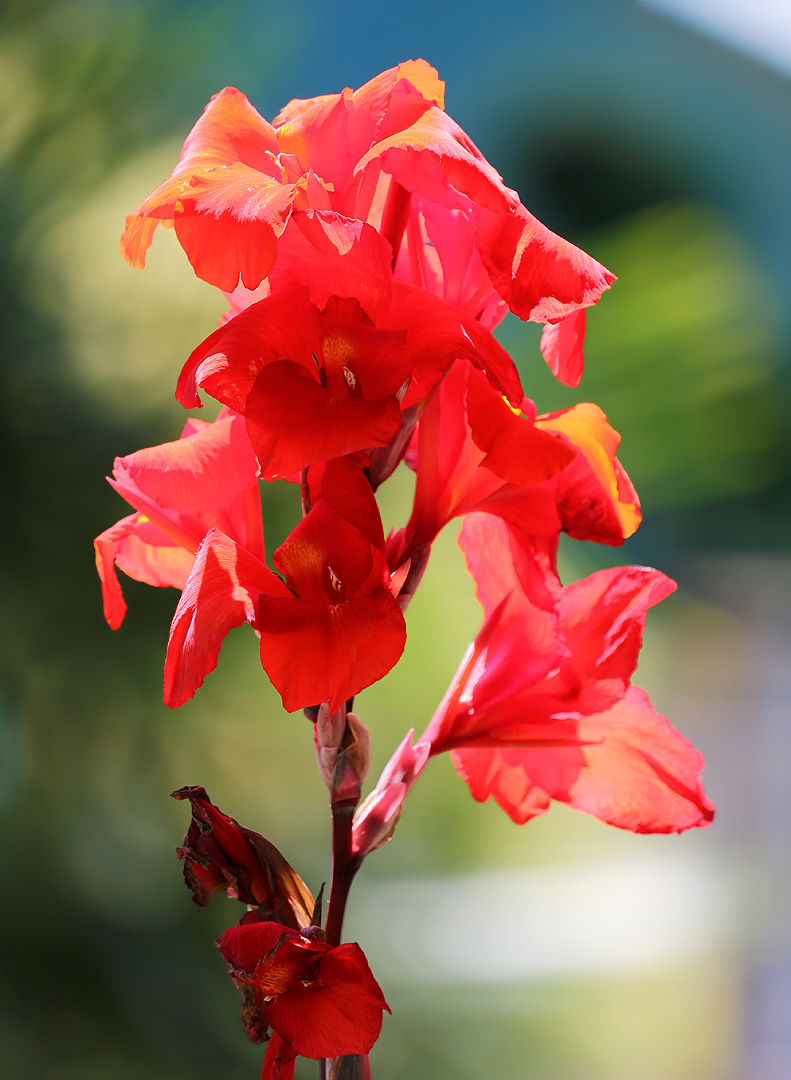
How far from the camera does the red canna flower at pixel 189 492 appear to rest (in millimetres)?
372

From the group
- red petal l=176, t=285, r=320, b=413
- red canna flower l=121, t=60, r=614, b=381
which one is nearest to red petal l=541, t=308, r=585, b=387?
red canna flower l=121, t=60, r=614, b=381

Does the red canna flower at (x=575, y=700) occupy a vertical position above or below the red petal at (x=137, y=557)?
above

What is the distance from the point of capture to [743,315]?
142 cm

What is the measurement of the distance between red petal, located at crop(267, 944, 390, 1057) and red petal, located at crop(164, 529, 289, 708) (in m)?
0.12

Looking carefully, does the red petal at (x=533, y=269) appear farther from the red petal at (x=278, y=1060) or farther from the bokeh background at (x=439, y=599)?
the bokeh background at (x=439, y=599)

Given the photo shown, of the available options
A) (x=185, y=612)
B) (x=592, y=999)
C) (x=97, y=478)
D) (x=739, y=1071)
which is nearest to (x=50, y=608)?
(x=97, y=478)

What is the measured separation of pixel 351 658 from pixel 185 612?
0.20 feet

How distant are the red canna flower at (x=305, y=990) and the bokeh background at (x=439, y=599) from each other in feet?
3.21

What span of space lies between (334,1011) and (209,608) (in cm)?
15

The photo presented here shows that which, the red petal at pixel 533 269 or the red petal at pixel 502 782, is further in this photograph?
the red petal at pixel 502 782

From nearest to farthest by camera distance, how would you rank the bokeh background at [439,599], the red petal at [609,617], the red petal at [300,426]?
the red petal at [300,426] → the red petal at [609,617] → the bokeh background at [439,599]

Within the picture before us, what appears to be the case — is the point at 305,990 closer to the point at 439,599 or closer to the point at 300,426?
the point at 300,426

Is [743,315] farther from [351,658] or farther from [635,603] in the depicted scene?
[351,658]

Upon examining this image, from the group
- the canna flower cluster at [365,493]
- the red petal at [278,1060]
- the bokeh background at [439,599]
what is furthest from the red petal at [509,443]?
the bokeh background at [439,599]
